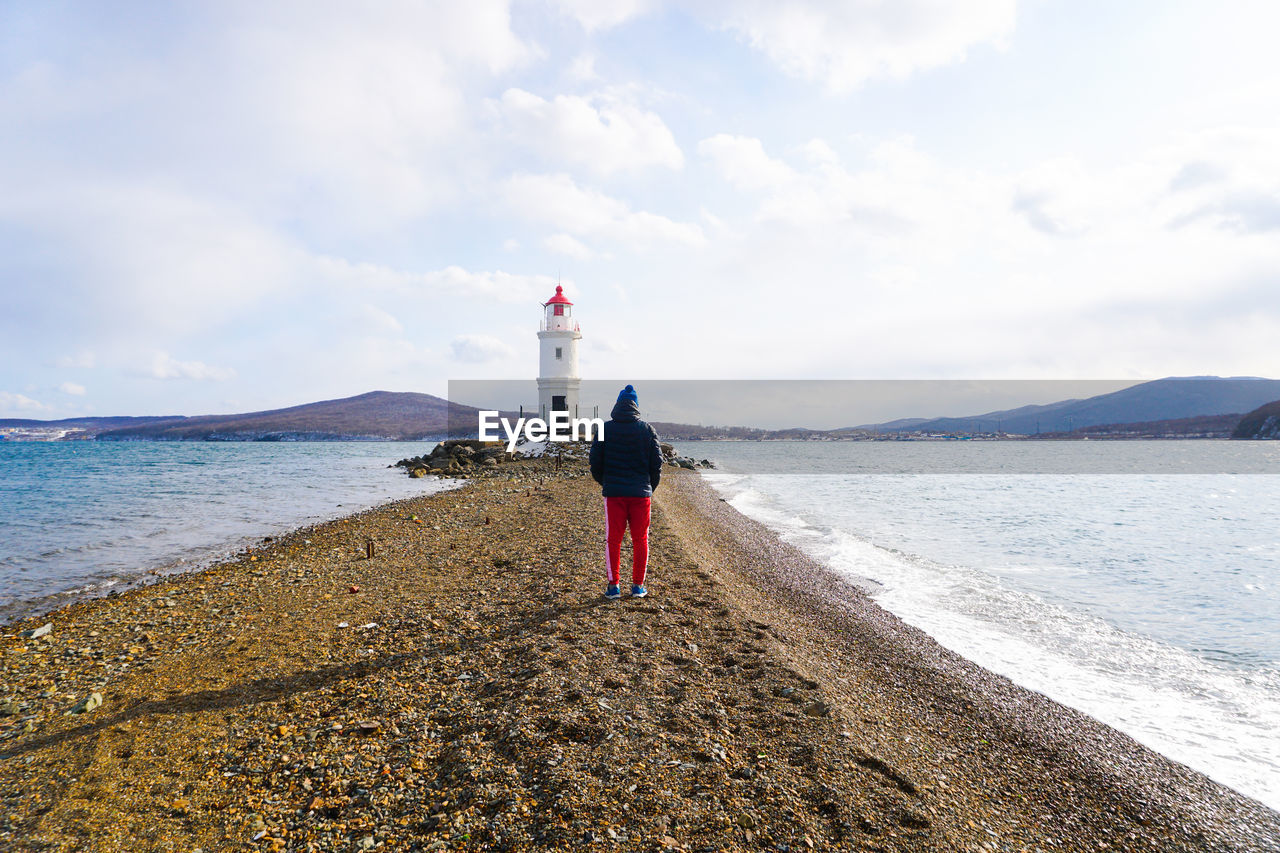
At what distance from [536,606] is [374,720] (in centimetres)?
277

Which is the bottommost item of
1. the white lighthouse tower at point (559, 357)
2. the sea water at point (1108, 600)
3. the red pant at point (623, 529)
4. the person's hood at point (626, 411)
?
the sea water at point (1108, 600)

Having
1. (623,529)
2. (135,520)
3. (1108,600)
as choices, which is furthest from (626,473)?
(135,520)

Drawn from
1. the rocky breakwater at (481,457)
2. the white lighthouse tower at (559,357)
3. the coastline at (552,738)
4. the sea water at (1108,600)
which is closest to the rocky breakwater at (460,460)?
the rocky breakwater at (481,457)

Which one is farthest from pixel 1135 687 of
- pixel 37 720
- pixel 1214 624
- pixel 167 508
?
pixel 167 508

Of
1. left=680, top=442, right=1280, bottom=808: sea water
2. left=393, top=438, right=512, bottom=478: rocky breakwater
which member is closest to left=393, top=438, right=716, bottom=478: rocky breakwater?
left=393, top=438, right=512, bottom=478: rocky breakwater

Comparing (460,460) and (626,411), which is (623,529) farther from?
(460,460)

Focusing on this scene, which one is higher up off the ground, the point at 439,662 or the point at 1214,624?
the point at 439,662

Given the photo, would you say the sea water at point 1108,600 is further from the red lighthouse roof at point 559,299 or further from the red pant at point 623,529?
the red lighthouse roof at point 559,299

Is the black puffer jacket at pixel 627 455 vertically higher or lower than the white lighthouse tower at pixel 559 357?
lower

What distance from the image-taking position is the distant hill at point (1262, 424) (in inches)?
4808

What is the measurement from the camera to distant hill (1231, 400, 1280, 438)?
122m

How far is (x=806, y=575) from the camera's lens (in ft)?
32.9

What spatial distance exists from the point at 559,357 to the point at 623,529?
118 feet

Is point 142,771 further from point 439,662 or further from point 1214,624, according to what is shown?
point 1214,624
